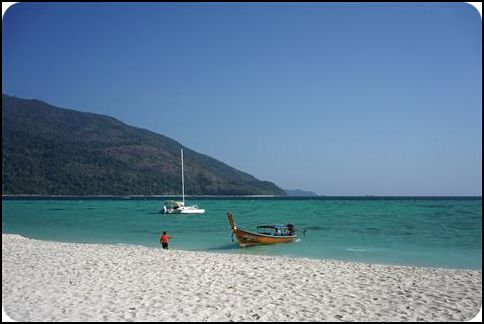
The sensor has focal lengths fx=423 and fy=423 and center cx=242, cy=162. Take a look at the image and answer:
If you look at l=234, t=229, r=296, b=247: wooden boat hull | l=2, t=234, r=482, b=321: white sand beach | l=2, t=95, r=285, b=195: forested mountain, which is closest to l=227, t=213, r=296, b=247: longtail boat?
l=234, t=229, r=296, b=247: wooden boat hull

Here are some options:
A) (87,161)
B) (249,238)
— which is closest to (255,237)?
(249,238)

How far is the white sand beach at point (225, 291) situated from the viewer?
6.46 meters

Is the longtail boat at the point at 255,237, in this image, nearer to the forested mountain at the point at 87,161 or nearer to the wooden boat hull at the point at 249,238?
the wooden boat hull at the point at 249,238

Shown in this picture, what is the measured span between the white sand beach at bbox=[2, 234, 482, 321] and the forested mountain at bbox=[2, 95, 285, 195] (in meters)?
114

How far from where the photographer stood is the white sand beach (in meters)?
6.46

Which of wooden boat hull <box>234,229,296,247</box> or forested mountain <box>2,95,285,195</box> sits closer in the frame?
wooden boat hull <box>234,229,296,247</box>

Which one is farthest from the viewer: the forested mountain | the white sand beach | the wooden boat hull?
the forested mountain

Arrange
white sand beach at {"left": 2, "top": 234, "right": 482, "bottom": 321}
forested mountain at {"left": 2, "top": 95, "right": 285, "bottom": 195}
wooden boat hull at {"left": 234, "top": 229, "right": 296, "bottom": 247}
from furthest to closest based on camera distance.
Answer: forested mountain at {"left": 2, "top": 95, "right": 285, "bottom": 195} → wooden boat hull at {"left": 234, "top": 229, "right": 296, "bottom": 247} → white sand beach at {"left": 2, "top": 234, "right": 482, "bottom": 321}

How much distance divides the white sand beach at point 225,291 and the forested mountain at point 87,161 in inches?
4497

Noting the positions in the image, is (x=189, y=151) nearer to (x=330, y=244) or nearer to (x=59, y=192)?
(x=59, y=192)

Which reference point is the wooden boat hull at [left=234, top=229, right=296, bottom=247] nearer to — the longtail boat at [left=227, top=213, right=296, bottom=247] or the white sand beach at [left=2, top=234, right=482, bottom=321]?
the longtail boat at [left=227, top=213, right=296, bottom=247]

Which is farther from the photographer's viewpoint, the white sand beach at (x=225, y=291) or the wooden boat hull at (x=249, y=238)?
the wooden boat hull at (x=249, y=238)

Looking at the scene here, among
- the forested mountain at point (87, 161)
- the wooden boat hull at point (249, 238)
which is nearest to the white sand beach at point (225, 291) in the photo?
the wooden boat hull at point (249, 238)

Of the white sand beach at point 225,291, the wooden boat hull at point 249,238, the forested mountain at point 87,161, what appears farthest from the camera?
the forested mountain at point 87,161
